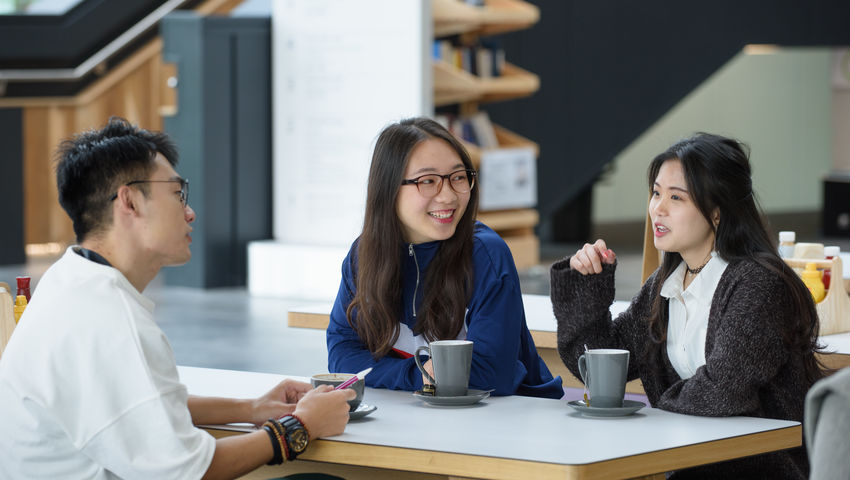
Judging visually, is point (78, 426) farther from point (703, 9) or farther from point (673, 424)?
point (703, 9)

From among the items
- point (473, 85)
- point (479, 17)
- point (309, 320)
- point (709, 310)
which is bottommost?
point (309, 320)

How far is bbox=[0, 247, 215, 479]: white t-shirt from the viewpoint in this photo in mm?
2137

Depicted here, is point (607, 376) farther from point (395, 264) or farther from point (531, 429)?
point (395, 264)

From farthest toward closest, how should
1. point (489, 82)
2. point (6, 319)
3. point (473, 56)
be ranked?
point (473, 56) → point (489, 82) → point (6, 319)

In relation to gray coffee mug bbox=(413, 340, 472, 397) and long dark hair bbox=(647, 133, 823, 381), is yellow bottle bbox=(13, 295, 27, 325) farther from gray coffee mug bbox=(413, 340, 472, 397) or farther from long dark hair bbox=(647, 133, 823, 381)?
long dark hair bbox=(647, 133, 823, 381)

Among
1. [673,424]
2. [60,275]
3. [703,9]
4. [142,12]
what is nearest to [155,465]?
[60,275]

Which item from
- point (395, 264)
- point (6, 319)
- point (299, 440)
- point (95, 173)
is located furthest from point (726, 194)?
point (6, 319)

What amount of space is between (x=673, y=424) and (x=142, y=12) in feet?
33.4

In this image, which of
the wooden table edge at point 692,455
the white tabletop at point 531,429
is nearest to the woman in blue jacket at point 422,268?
the white tabletop at point 531,429

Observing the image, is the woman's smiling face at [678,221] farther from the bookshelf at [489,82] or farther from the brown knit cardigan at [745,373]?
the bookshelf at [489,82]

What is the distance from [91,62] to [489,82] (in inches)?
155

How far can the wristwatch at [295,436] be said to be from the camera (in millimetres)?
2385

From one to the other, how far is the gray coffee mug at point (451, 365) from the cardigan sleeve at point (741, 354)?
Answer: 0.44m

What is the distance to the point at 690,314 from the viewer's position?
3.00 metres
